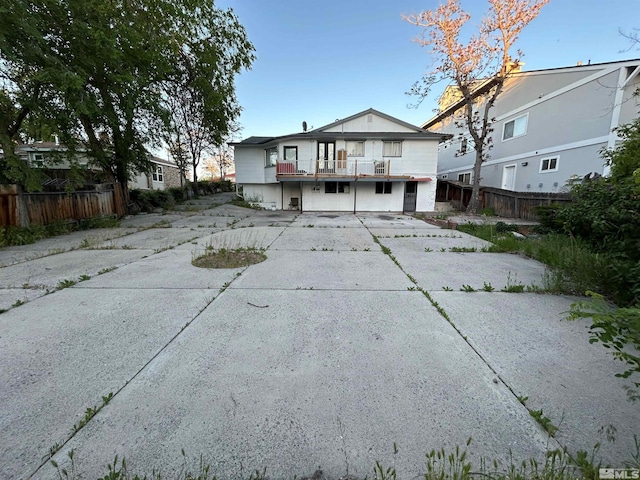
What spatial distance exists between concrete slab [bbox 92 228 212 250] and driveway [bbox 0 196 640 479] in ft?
8.86

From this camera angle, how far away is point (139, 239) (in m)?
8.41

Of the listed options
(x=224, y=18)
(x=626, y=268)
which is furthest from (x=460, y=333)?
(x=224, y=18)

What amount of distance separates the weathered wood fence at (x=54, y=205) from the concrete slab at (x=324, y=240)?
7.55 m

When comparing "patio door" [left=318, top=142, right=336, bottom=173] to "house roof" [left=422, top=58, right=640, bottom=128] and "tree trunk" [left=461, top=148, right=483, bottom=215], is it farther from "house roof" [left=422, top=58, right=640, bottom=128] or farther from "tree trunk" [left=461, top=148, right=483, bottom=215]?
"house roof" [left=422, top=58, right=640, bottom=128]

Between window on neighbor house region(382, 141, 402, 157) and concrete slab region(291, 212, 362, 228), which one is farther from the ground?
window on neighbor house region(382, 141, 402, 157)

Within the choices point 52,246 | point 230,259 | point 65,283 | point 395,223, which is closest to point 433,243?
point 395,223

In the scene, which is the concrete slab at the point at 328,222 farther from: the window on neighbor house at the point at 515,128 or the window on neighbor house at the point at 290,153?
the window on neighbor house at the point at 515,128

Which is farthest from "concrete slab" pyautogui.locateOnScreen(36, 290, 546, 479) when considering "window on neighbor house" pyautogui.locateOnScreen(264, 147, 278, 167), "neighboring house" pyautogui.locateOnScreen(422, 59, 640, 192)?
"window on neighbor house" pyautogui.locateOnScreen(264, 147, 278, 167)

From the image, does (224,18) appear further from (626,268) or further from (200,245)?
(626,268)

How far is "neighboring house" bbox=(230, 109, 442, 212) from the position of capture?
17.3m

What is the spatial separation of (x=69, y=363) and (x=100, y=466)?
4.46ft

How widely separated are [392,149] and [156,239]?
1456cm

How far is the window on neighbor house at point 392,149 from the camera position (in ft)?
57.9

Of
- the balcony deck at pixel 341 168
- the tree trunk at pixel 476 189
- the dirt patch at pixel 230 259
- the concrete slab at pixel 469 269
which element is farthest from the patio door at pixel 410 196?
the dirt patch at pixel 230 259
